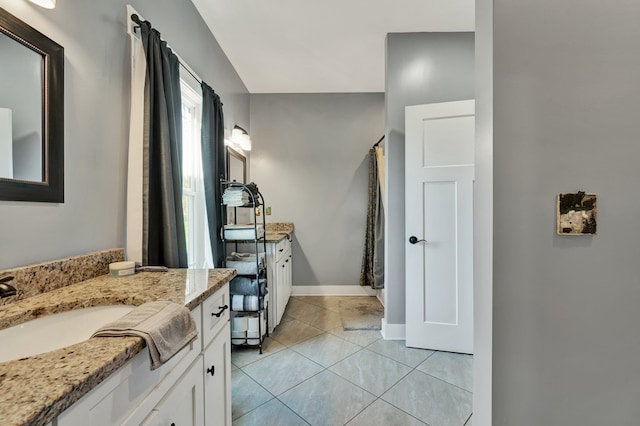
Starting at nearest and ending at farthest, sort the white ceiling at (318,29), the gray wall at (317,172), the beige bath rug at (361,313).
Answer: the white ceiling at (318,29) < the beige bath rug at (361,313) < the gray wall at (317,172)

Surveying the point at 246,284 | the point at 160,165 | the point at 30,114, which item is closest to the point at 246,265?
the point at 246,284

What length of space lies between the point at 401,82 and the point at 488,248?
192 cm

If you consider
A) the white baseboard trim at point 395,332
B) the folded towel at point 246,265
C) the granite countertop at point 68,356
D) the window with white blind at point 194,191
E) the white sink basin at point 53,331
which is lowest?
the white baseboard trim at point 395,332

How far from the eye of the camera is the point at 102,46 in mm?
1136

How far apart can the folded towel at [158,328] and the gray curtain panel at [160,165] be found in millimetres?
668

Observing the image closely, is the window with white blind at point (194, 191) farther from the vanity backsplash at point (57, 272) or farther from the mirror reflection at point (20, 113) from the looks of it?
the mirror reflection at point (20, 113)

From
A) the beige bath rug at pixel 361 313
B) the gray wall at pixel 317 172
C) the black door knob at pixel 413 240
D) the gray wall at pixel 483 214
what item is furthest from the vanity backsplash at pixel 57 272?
the gray wall at pixel 317 172

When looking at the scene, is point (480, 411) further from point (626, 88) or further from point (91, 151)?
point (91, 151)

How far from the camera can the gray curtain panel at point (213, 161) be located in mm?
2082

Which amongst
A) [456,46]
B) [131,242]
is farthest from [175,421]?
[456,46]

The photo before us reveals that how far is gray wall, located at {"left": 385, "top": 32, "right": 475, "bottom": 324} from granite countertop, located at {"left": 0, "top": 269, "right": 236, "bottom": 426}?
178cm

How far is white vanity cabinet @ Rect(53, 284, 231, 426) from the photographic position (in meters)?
0.53

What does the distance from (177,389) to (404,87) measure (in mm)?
2539

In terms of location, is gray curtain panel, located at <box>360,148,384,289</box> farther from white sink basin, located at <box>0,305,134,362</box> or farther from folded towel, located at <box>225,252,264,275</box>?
white sink basin, located at <box>0,305,134,362</box>
